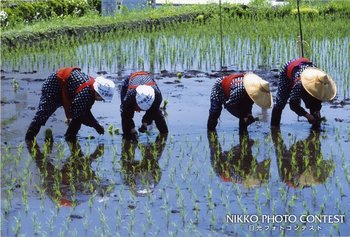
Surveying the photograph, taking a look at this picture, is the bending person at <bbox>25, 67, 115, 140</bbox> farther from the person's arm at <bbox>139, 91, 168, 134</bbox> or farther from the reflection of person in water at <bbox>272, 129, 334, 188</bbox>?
the reflection of person in water at <bbox>272, 129, 334, 188</bbox>

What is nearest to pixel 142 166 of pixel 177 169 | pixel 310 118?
pixel 177 169

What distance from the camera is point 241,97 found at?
791 centimetres

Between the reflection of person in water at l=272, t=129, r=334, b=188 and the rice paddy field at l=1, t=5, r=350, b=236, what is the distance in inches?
0.4

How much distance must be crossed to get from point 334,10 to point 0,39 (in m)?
6.45

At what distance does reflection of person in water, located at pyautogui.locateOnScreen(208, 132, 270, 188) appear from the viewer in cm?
686

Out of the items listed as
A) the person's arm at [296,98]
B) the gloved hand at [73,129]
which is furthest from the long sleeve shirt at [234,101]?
the gloved hand at [73,129]

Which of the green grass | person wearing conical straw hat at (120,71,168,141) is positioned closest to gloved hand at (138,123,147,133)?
person wearing conical straw hat at (120,71,168,141)

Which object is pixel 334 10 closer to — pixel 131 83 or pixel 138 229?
pixel 131 83

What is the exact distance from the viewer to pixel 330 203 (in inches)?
245

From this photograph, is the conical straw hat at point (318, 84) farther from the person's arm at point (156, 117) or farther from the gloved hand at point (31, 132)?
the gloved hand at point (31, 132)

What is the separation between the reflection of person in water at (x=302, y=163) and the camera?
6.86 m

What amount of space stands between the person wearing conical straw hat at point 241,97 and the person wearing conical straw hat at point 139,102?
52 cm

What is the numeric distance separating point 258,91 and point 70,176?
6.31 feet

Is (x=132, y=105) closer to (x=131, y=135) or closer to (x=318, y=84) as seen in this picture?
(x=131, y=135)
